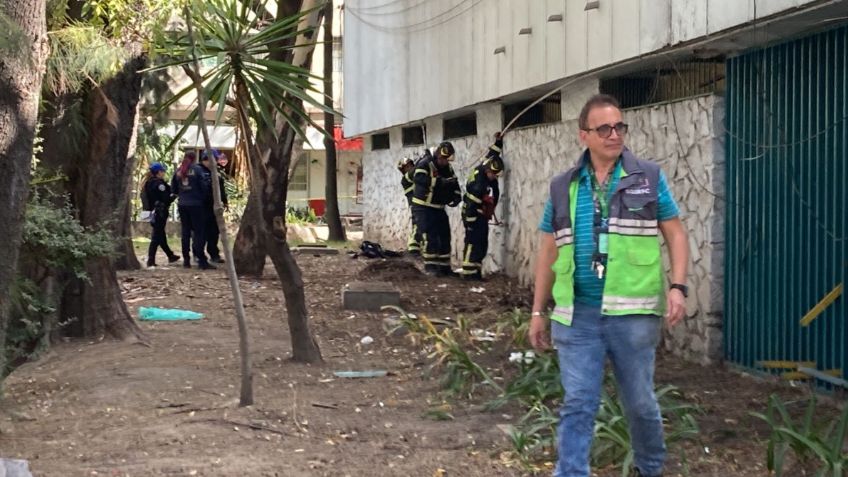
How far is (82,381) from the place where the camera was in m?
8.80

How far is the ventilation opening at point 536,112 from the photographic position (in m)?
15.1

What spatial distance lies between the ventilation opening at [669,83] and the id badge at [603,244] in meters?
4.70

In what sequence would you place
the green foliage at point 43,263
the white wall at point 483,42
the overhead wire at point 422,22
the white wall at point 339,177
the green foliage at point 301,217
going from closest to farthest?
the green foliage at point 43,263
the white wall at point 483,42
the overhead wire at point 422,22
the green foliage at point 301,217
the white wall at point 339,177

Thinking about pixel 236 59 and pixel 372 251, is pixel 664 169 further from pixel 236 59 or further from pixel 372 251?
pixel 372 251

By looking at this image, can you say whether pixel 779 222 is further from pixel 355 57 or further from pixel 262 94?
pixel 355 57

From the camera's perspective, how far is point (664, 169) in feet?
33.7

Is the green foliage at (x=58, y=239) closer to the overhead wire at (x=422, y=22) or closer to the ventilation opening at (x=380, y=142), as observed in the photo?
the overhead wire at (x=422, y=22)

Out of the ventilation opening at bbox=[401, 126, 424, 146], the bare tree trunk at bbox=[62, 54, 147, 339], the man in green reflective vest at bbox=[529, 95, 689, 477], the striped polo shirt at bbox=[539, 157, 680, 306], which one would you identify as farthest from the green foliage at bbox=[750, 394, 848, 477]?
the ventilation opening at bbox=[401, 126, 424, 146]

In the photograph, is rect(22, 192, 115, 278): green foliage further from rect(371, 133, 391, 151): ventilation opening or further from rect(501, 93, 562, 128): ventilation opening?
rect(371, 133, 391, 151): ventilation opening

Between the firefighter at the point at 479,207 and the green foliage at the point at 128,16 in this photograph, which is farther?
the firefighter at the point at 479,207

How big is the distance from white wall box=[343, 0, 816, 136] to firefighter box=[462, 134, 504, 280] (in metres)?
0.91

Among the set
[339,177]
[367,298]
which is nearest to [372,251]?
[367,298]

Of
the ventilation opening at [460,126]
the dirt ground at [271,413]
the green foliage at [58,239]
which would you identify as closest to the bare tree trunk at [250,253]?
the ventilation opening at [460,126]

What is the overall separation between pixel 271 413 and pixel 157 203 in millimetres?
11469
